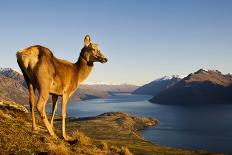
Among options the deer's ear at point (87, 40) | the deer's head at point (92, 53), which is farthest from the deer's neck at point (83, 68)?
the deer's ear at point (87, 40)

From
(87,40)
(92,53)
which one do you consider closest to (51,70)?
(92,53)

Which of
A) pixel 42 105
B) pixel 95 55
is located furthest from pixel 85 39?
pixel 42 105

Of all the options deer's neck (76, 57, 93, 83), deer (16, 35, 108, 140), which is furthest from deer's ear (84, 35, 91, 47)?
deer's neck (76, 57, 93, 83)

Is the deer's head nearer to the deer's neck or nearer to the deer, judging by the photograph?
the deer

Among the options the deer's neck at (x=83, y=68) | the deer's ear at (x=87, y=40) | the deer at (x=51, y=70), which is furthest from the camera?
the deer's neck at (x=83, y=68)

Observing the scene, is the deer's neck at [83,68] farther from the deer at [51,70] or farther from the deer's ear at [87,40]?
the deer's ear at [87,40]

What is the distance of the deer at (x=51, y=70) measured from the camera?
45.4 feet

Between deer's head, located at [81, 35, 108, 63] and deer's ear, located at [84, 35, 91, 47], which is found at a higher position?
deer's ear, located at [84, 35, 91, 47]

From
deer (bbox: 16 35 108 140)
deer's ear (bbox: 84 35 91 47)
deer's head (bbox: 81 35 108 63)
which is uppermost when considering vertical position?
deer's ear (bbox: 84 35 91 47)

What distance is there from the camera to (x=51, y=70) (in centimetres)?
1423

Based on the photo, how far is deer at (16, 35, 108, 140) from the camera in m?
13.8

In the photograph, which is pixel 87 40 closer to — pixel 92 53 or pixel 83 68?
pixel 92 53

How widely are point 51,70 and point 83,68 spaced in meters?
2.55

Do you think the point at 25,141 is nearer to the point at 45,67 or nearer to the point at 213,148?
the point at 45,67
